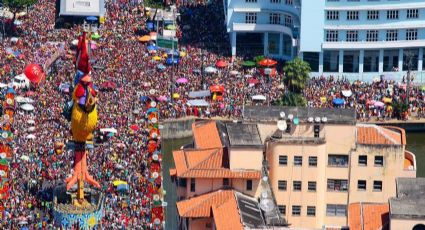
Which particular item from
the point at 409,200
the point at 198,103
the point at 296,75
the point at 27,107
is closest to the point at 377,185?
the point at 409,200

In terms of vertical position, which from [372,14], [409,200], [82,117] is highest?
[372,14]

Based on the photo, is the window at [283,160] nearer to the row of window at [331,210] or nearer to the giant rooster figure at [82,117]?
the row of window at [331,210]

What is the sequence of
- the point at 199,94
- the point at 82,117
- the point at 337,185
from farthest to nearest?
the point at 199,94 < the point at 82,117 < the point at 337,185

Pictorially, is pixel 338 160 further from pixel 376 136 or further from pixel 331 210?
pixel 331 210

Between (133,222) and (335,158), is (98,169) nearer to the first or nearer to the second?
(133,222)

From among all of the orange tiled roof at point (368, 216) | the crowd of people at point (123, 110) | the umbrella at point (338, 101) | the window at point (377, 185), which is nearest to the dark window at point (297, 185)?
the window at point (377, 185)

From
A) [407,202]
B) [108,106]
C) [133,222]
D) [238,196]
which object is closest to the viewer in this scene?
[407,202]

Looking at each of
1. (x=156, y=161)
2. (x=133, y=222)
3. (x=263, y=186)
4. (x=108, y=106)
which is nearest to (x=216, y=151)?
(x=263, y=186)
